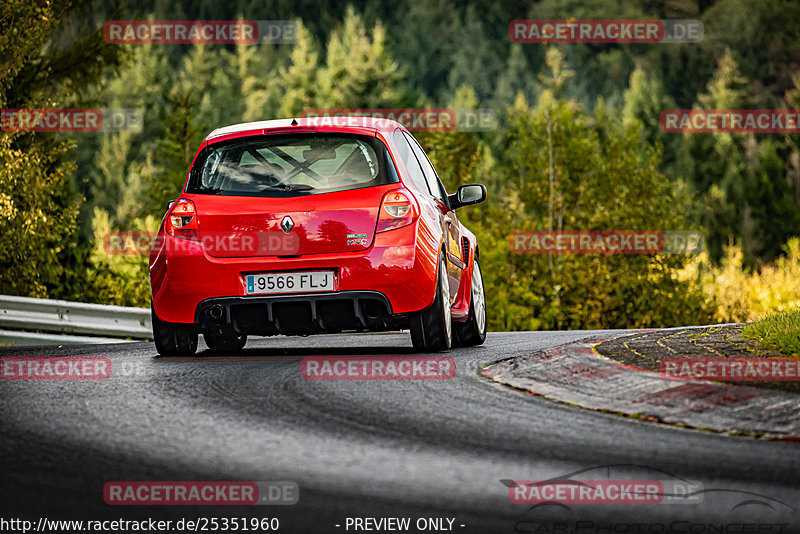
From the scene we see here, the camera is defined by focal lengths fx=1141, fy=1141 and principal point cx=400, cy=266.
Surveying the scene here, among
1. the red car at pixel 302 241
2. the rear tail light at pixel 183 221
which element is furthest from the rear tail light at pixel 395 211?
the rear tail light at pixel 183 221

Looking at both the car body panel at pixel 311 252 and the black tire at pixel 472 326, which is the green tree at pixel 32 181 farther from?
the car body panel at pixel 311 252

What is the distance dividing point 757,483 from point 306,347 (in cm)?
646

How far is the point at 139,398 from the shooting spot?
6762 mm

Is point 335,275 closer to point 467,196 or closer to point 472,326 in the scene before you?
point 467,196

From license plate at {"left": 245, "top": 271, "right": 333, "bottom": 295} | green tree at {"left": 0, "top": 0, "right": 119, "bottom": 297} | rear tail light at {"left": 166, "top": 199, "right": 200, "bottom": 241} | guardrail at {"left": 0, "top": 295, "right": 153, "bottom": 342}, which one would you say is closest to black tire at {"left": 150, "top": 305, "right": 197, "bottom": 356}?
rear tail light at {"left": 166, "top": 199, "right": 200, "bottom": 241}

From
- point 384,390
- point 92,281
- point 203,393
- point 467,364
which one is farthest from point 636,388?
point 92,281

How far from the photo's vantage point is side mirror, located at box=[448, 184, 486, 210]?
32.3ft

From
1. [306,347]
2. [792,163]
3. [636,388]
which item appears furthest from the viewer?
[792,163]

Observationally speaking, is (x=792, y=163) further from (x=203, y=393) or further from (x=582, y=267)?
(x=203, y=393)

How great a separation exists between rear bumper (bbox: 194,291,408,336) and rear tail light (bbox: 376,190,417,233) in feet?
1.68

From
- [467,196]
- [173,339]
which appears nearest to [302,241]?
[173,339]

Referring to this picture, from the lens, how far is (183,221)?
28.1ft

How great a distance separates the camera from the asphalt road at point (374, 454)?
412 centimetres

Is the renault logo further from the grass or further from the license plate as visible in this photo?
the grass
